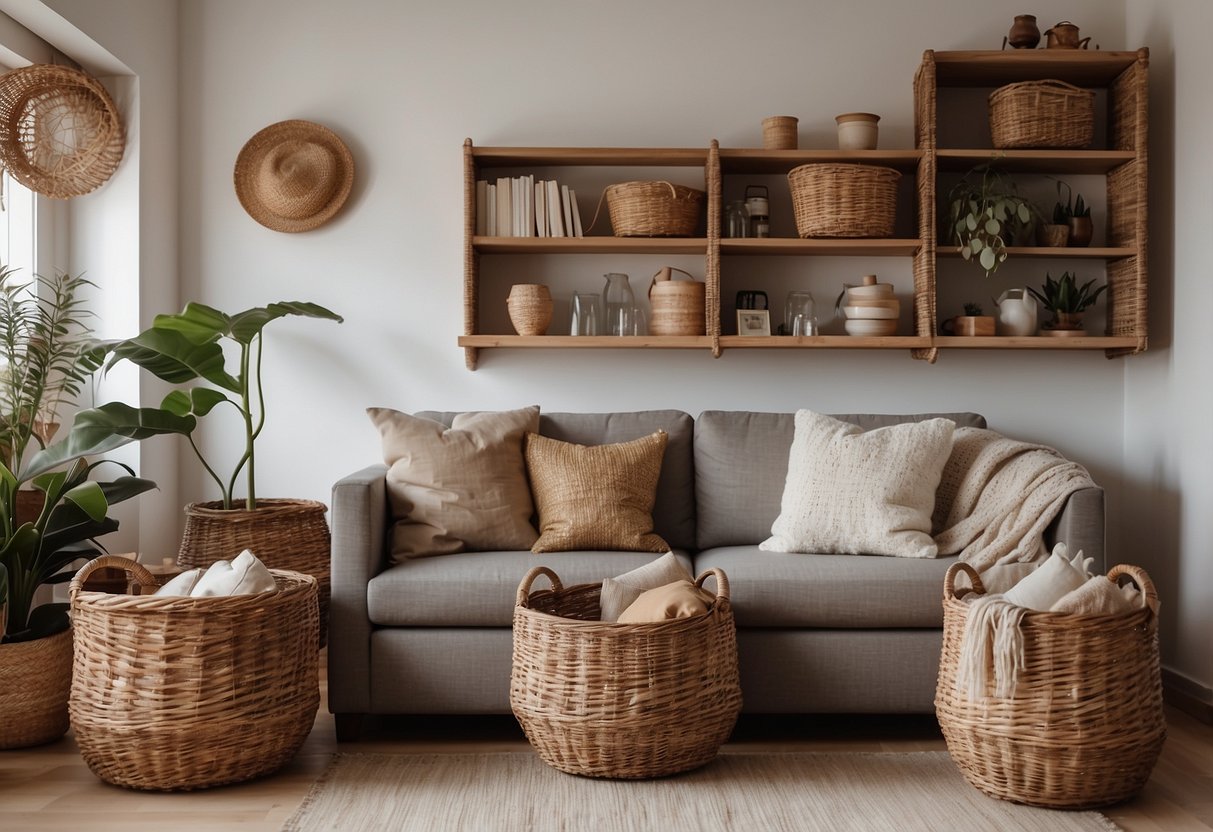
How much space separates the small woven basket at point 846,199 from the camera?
3375 millimetres

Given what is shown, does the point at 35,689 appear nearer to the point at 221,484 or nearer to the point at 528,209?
the point at 221,484

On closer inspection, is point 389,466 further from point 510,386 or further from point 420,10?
point 420,10

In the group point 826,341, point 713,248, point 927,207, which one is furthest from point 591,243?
point 927,207

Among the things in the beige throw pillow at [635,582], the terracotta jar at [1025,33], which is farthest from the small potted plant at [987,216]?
the beige throw pillow at [635,582]

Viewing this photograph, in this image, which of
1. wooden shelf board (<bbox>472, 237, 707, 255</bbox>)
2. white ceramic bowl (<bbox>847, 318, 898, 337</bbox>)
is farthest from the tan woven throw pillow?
white ceramic bowl (<bbox>847, 318, 898, 337</bbox>)

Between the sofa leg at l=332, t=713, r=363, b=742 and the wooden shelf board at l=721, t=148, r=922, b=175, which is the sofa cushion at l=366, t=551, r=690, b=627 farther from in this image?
the wooden shelf board at l=721, t=148, r=922, b=175

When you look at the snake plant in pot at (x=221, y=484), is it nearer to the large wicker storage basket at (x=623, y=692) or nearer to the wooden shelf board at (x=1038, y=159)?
the large wicker storage basket at (x=623, y=692)

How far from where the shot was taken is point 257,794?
7.75ft

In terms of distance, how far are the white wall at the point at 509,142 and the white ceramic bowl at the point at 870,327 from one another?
9.0 inches

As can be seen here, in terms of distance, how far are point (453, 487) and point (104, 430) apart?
917 millimetres

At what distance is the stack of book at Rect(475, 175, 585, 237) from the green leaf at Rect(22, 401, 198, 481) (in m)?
1.19

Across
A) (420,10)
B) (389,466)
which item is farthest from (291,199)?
(389,466)

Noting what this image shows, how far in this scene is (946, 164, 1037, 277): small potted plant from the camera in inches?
133

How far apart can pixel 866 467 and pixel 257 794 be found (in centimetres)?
176
